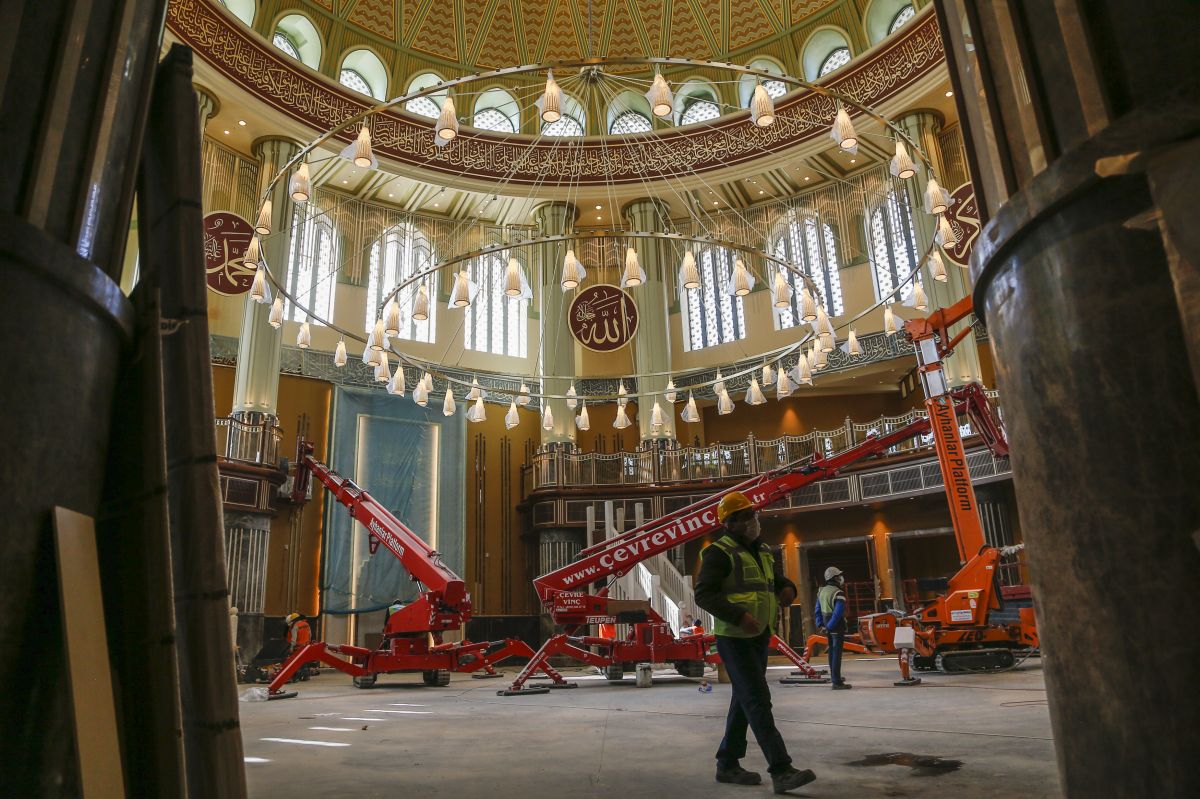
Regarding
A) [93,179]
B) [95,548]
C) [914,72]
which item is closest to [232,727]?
[95,548]

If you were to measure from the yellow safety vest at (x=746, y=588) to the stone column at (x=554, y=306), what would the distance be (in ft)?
51.3

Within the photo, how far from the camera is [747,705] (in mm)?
3467

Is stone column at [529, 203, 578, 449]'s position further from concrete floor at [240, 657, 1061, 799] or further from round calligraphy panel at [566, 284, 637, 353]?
concrete floor at [240, 657, 1061, 799]

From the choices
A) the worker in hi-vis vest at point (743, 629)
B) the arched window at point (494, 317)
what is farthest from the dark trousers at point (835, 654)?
the arched window at point (494, 317)

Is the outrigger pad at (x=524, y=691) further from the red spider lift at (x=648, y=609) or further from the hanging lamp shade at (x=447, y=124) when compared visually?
the hanging lamp shade at (x=447, y=124)

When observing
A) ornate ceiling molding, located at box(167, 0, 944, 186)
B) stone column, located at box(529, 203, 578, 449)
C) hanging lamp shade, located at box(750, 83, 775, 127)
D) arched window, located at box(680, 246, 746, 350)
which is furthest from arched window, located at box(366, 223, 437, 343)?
hanging lamp shade, located at box(750, 83, 775, 127)

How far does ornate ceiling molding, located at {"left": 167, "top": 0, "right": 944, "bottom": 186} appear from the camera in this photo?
16.5m

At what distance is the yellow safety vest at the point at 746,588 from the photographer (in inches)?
146

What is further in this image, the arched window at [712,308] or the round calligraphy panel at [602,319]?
the arched window at [712,308]

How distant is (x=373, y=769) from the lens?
3977 millimetres

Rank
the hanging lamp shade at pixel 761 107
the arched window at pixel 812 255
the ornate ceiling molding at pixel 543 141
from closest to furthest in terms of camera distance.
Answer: the hanging lamp shade at pixel 761 107 → the ornate ceiling molding at pixel 543 141 → the arched window at pixel 812 255

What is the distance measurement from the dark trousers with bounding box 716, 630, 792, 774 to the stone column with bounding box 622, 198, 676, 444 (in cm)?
1498

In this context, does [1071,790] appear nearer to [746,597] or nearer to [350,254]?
[746,597]

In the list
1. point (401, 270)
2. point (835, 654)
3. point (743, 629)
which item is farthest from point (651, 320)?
point (743, 629)
